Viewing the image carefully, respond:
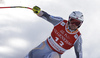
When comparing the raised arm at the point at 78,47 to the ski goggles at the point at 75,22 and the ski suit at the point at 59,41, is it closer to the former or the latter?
the ski suit at the point at 59,41

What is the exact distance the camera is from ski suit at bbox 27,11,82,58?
736 centimetres

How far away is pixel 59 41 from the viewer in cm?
742

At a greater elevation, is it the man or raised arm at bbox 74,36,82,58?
the man

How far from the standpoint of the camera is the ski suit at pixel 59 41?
24.2 ft

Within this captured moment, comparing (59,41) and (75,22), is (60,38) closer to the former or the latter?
(59,41)

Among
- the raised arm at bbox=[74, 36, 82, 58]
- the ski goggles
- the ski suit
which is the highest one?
the ski goggles

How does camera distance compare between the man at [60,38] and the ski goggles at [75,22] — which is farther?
the man at [60,38]

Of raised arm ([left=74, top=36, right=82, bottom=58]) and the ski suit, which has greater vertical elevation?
the ski suit

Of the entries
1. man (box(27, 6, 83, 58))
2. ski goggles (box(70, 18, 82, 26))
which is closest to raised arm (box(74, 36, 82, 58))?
man (box(27, 6, 83, 58))

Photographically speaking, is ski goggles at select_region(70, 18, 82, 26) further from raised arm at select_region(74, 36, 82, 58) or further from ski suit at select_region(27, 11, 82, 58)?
raised arm at select_region(74, 36, 82, 58)

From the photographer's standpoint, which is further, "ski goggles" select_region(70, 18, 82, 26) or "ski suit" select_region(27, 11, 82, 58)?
"ski suit" select_region(27, 11, 82, 58)

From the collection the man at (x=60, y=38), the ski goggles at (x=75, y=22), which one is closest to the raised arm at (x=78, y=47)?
the man at (x=60, y=38)

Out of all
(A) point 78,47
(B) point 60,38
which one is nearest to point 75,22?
(B) point 60,38

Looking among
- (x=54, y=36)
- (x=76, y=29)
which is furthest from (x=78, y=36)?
(x=54, y=36)
